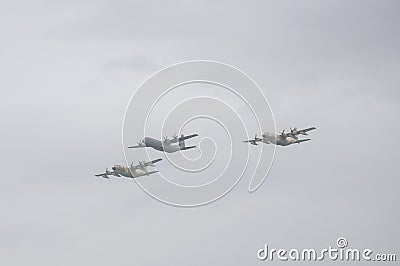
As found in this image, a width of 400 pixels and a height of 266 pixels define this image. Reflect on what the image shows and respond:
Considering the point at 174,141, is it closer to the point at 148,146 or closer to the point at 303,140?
the point at 148,146

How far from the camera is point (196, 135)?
19500 centimetres

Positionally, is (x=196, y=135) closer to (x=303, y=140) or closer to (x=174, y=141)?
(x=174, y=141)

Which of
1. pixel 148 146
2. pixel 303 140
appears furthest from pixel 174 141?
pixel 303 140

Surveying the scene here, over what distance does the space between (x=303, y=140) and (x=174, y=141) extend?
70.2 feet

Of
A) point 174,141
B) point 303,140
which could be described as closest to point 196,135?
point 174,141

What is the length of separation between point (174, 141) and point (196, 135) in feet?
16.6

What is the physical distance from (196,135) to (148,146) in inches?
367

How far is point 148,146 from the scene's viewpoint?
19950cm

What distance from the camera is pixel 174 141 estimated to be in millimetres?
198375

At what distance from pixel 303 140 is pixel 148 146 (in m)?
25.7

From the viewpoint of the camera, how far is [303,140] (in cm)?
19962

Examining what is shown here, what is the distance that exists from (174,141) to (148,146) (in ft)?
14.9
